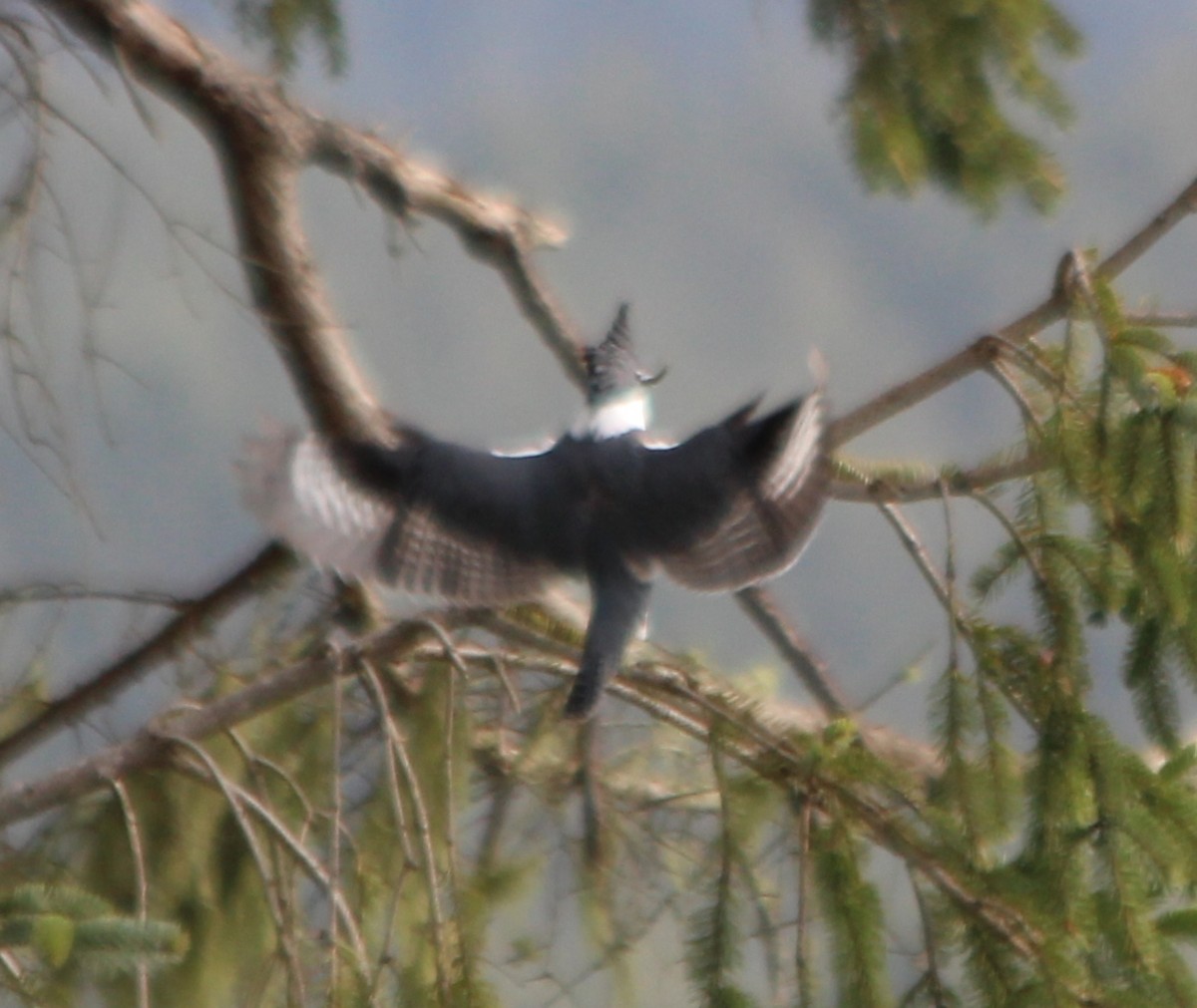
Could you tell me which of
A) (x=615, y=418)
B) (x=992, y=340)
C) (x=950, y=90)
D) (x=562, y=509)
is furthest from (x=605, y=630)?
(x=950, y=90)

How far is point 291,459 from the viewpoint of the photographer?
5.84 feet

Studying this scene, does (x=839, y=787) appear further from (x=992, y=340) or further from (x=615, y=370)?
(x=615, y=370)

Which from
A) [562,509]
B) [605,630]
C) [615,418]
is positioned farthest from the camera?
[615,418]

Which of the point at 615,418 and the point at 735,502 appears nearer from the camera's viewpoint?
the point at 735,502

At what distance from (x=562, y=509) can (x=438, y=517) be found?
15cm

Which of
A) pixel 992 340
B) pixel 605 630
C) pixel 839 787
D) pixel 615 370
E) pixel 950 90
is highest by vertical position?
pixel 950 90

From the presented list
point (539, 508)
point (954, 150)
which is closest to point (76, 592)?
point (539, 508)

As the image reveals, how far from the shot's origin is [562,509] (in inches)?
73.9

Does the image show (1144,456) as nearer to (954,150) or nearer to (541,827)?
(954,150)

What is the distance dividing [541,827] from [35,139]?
1.21m

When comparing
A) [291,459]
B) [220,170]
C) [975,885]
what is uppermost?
[220,170]

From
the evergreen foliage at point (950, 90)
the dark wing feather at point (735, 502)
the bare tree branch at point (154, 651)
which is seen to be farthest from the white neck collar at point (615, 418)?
the bare tree branch at point (154, 651)

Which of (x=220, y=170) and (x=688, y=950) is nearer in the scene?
(x=688, y=950)

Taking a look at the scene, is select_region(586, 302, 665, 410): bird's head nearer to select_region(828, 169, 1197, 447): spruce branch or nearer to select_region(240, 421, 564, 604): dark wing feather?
select_region(240, 421, 564, 604): dark wing feather
